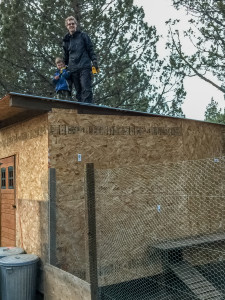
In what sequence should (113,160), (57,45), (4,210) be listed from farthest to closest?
(57,45), (4,210), (113,160)

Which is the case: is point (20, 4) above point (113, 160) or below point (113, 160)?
above

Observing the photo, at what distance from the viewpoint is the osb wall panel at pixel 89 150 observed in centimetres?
601

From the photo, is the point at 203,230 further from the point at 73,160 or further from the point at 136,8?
the point at 136,8

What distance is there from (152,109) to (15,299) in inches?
427

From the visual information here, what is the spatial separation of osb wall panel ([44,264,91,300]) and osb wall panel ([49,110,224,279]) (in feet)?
1.17

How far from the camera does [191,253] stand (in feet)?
22.6

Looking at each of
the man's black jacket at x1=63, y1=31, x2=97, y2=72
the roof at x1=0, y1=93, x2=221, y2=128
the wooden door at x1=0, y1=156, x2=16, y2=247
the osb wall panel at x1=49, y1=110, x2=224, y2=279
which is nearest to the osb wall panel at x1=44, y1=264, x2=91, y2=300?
the osb wall panel at x1=49, y1=110, x2=224, y2=279

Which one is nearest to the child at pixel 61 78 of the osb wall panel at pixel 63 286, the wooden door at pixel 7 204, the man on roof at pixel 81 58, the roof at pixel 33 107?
the man on roof at pixel 81 58

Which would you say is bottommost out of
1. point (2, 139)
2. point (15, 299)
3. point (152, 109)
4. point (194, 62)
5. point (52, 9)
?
point (15, 299)

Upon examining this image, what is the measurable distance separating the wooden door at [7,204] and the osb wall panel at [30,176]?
22 cm

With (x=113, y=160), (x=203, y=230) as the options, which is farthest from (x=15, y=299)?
(x=203, y=230)

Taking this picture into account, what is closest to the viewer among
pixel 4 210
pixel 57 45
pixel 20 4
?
pixel 4 210

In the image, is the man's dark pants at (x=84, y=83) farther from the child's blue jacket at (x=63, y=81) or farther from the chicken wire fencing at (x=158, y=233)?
the chicken wire fencing at (x=158, y=233)

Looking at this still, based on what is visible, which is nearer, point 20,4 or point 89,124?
point 89,124
